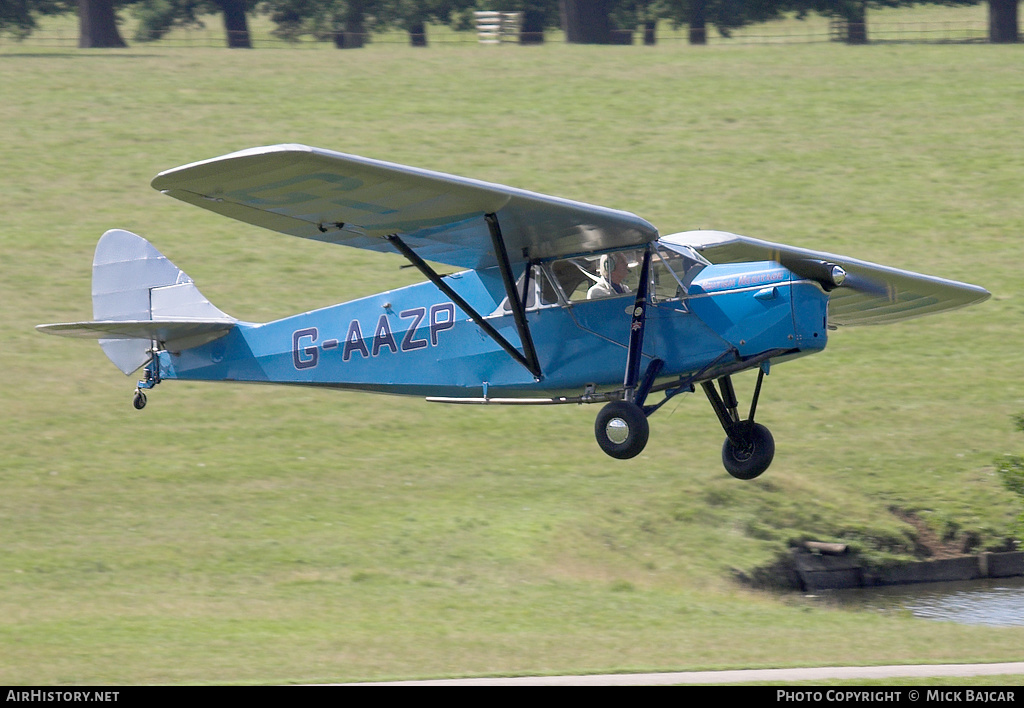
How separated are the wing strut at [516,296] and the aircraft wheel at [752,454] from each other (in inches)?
103

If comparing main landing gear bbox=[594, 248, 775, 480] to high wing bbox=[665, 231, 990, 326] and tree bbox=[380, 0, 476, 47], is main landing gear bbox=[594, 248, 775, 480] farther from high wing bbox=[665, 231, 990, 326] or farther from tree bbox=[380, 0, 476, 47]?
tree bbox=[380, 0, 476, 47]

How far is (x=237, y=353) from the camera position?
56.6 feet

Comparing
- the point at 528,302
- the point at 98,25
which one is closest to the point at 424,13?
the point at 98,25

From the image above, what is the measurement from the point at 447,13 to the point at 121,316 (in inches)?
2129

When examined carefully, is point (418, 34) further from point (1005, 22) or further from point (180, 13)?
point (1005, 22)

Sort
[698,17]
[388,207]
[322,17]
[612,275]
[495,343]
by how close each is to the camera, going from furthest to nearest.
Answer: [322,17] → [698,17] → [495,343] → [612,275] → [388,207]

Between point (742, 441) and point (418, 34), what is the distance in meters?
53.1

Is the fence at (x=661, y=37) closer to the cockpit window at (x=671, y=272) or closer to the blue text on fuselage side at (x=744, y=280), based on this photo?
the cockpit window at (x=671, y=272)

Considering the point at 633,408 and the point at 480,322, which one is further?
the point at 480,322

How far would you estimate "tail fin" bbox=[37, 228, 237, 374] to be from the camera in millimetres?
17391

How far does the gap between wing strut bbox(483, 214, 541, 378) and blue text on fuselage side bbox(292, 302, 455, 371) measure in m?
1.20

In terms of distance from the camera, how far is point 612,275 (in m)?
14.3
